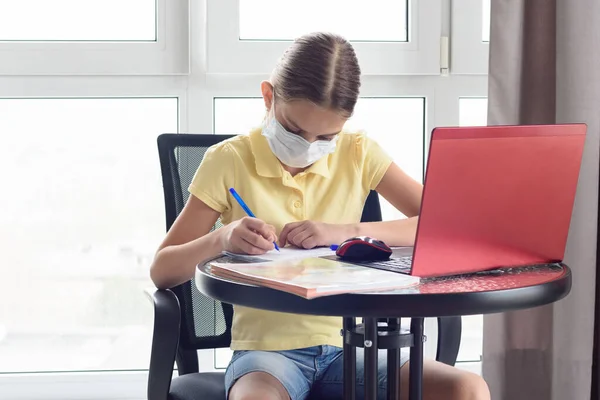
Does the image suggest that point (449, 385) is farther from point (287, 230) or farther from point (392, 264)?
point (287, 230)

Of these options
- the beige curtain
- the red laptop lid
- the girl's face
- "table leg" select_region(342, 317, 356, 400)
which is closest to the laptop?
the red laptop lid

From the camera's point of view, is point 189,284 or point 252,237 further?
point 189,284

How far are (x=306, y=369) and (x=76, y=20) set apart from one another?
136 centimetres

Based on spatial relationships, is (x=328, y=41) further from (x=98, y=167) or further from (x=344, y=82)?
(x=98, y=167)

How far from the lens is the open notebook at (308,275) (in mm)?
907

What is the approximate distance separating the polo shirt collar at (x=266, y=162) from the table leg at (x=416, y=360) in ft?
1.59

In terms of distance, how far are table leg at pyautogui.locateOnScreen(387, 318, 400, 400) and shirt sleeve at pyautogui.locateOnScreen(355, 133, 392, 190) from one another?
513 millimetres

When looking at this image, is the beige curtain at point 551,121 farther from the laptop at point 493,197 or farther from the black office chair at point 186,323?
the laptop at point 493,197

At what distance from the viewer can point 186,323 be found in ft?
5.07

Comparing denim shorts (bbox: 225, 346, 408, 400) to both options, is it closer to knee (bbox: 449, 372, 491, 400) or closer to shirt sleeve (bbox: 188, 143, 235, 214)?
knee (bbox: 449, 372, 491, 400)

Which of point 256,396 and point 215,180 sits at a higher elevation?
point 215,180

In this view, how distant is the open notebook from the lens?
907mm

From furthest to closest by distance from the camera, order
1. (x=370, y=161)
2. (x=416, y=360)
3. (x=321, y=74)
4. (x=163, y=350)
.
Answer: (x=370, y=161) < (x=321, y=74) < (x=163, y=350) < (x=416, y=360)

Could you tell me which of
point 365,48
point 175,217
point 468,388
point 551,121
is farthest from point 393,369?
point 365,48
